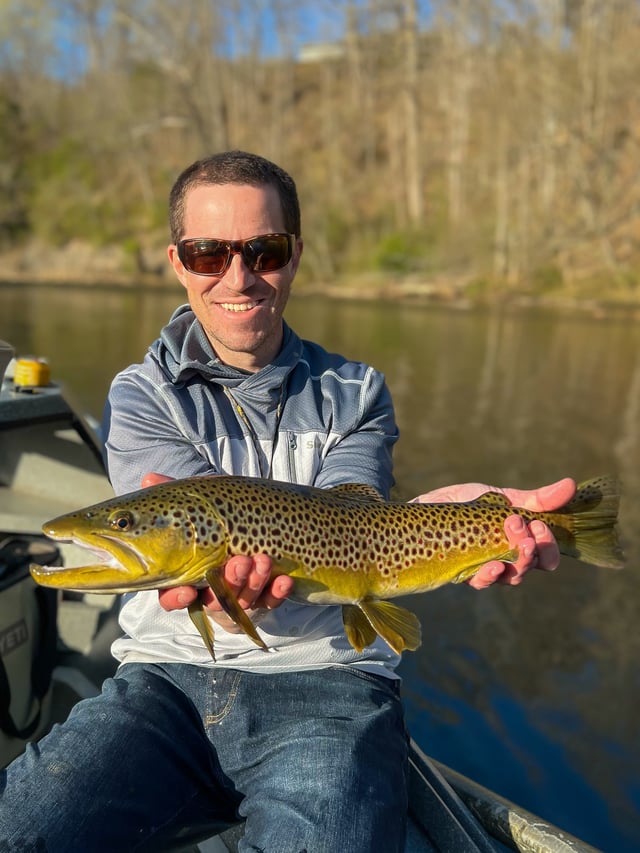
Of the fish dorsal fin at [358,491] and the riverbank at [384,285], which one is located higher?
the fish dorsal fin at [358,491]

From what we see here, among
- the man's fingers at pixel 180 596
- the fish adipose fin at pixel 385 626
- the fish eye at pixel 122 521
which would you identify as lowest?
the fish adipose fin at pixel 385 626

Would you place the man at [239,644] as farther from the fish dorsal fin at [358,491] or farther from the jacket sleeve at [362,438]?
the fish dorsal fin at [358,491]

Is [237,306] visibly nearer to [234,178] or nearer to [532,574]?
[234,178]

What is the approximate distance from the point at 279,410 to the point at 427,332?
2379 cm

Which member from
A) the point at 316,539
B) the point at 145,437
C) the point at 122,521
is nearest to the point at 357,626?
the point at 316,539

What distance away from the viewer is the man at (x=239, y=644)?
229cm

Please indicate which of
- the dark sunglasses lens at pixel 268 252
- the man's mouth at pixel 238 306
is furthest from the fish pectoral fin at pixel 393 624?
the dark sunglasses lens at pixel 268 252

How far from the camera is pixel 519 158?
45.1 metres

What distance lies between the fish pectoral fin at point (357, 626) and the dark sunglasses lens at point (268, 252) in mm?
1336

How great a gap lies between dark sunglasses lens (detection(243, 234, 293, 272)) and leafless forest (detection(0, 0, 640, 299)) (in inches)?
1428

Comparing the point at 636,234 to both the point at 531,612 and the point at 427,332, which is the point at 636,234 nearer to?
the point at 427,332

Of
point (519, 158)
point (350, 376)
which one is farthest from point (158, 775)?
point (519, 158)

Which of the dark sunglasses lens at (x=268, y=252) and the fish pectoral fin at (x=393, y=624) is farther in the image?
the dark sunglasses lens at (x=268, y=252)

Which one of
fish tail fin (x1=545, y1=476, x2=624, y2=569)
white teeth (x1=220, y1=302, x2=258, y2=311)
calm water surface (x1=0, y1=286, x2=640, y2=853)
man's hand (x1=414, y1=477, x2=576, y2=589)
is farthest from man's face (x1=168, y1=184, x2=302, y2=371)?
calm water surface (x1=0, y1=286, x2=640, y2=853)
